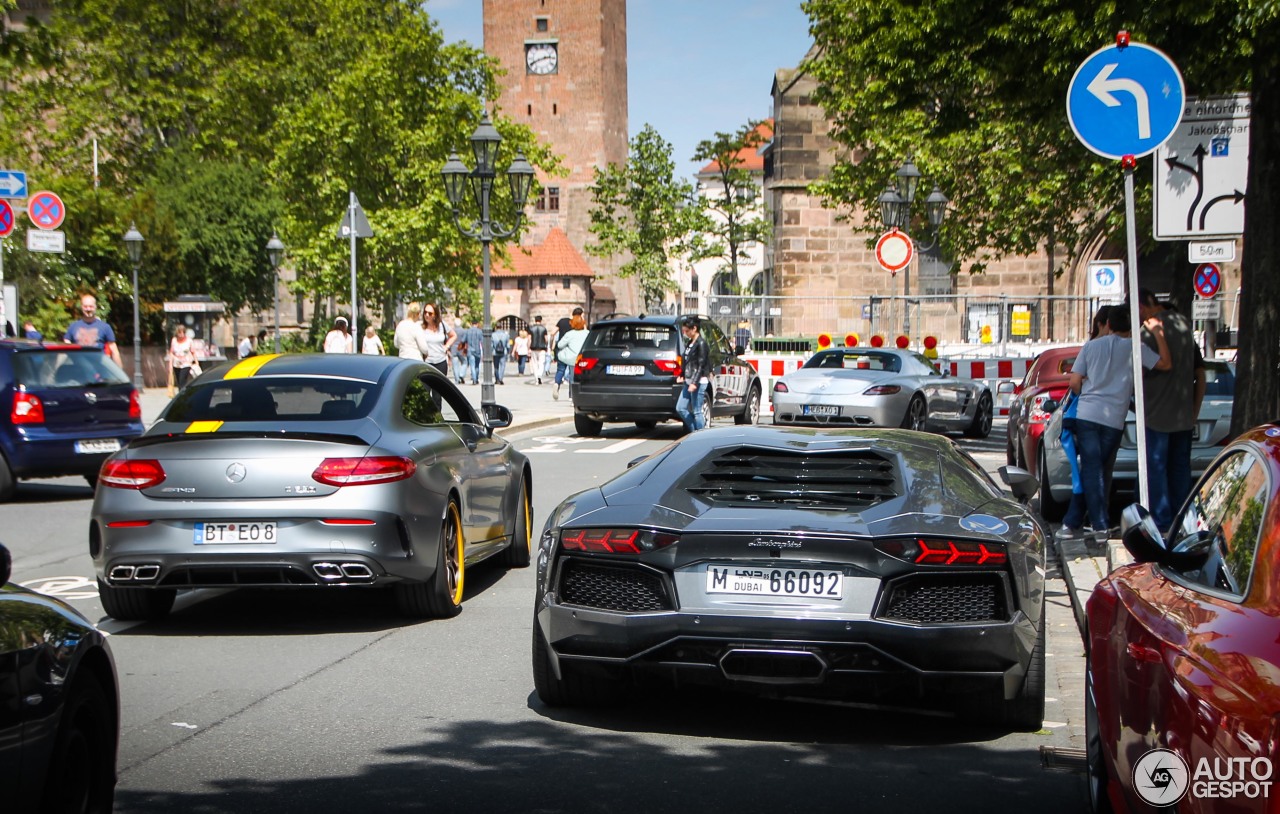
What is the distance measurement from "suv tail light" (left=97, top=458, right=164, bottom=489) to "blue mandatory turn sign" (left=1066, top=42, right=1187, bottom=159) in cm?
512

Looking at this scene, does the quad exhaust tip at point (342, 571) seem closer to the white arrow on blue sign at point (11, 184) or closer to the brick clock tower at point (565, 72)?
the white arrow on blue sign at point (11, 184)

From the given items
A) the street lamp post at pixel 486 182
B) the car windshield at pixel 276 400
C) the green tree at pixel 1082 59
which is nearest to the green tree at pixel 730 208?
the street lamp post at pixel 486 182

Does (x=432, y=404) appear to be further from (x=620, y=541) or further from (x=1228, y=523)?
(x=1228, y=523)

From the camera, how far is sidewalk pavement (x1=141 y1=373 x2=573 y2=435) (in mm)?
27031

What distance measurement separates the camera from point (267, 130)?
6016 cm

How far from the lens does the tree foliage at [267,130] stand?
5341cm

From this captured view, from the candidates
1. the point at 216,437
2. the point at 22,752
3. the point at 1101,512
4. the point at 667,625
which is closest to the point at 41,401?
the point at 216,437

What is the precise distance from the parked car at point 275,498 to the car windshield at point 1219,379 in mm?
7642

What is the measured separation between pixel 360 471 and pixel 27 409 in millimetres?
8277

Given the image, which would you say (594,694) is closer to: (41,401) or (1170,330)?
(1170,330)

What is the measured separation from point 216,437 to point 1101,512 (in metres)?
6.35

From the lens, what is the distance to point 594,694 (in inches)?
245

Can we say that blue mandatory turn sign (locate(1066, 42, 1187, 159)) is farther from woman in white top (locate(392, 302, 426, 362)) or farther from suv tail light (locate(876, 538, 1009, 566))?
woman in white top (locate(392, 302, 426, 362))

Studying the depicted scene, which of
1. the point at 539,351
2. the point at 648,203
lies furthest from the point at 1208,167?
the point at 648,203
